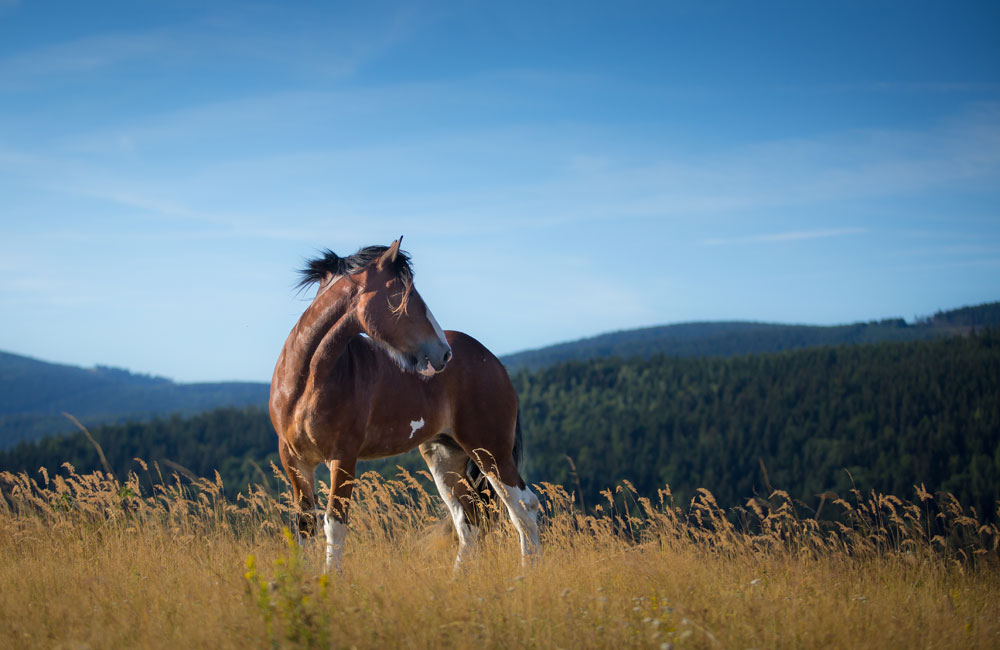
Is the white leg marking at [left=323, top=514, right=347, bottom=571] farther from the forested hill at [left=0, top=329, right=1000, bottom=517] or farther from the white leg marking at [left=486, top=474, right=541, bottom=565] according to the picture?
the forested hill at [left=0, top=329, right=1000, bottom=517]

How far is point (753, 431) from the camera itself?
407 ft

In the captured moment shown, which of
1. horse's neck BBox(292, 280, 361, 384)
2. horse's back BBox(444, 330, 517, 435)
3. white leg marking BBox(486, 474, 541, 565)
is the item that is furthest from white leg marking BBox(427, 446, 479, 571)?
horse's neck BBox(292, 280, 361, 384)

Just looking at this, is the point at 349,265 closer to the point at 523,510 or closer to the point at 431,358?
the point at 431,358

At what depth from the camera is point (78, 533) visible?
19.8ft

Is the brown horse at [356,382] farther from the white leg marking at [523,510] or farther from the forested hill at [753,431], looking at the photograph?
the forested hill at [753,431]

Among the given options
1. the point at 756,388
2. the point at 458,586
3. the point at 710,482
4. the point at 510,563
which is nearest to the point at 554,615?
the point at 458,586

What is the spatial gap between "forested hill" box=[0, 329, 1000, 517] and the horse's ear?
8105cm

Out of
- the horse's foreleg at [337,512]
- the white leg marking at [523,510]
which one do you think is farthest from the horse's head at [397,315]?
the white leg marking at [523,510]

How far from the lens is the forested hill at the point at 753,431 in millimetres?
92125

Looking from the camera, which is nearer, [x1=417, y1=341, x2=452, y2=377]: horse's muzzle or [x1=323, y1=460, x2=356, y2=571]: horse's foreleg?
[x1=323, y1=460, x2=356, y2=571]: horse's foreleg

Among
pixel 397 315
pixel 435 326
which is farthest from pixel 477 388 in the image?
pixel 397 315

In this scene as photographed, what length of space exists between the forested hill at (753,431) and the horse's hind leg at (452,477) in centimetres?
7977

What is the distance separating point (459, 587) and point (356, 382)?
5.65 ft

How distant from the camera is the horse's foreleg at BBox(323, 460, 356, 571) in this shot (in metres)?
4.70
